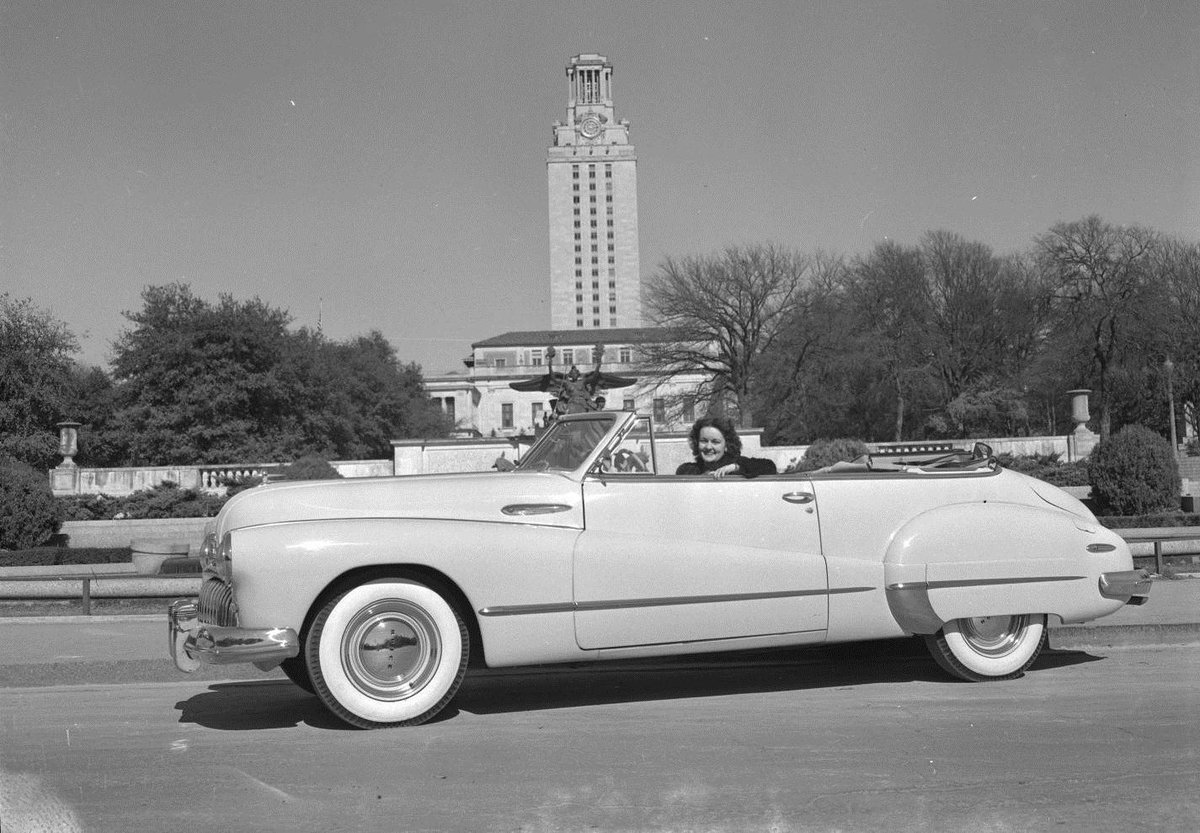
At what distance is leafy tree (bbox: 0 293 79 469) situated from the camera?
49219 mm

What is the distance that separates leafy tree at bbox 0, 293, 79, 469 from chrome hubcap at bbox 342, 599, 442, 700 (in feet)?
160

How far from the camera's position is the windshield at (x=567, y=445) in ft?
19.3

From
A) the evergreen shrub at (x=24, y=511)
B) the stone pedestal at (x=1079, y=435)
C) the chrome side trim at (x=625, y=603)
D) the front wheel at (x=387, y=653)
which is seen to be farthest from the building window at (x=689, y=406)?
the front wheel at (x=387, y=653)

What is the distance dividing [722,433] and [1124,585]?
8.13 ft

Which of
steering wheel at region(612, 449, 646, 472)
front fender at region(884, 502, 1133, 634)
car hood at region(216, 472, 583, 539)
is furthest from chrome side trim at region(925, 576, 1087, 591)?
Result: car hood at region(216, 472, 583, 539)

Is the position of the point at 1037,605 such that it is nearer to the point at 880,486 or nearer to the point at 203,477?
the point at 880,486

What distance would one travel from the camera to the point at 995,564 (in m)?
6.08

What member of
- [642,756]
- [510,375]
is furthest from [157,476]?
[510,375]

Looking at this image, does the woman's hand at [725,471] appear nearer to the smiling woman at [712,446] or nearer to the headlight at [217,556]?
the smiling woman at [712,446]

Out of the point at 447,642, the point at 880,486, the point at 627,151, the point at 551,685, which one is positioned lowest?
the point at 551,685

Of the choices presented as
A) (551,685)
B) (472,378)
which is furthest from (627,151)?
(551,685)

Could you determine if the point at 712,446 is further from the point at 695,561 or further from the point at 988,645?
the point at 988,645

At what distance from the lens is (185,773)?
14.7 ft

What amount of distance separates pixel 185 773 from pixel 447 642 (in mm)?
1296
